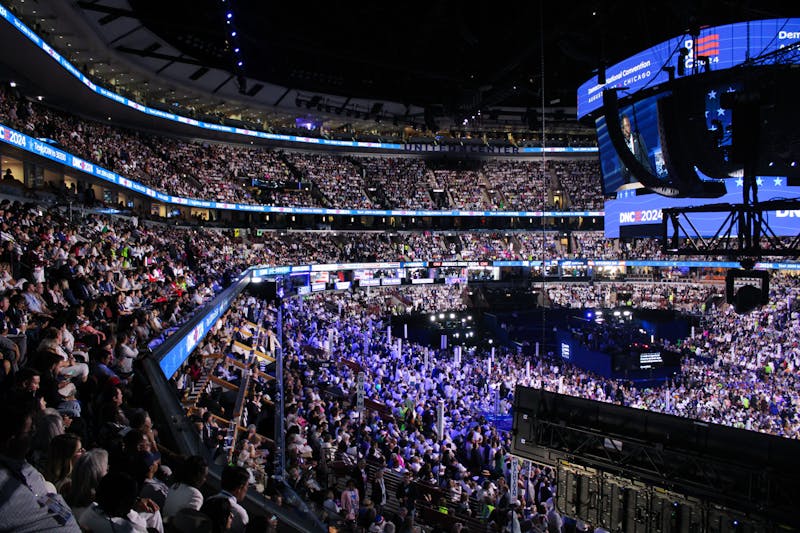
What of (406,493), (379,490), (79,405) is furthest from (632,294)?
(79,405)

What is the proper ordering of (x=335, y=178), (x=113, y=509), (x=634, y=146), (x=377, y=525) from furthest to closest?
(x=335, y=178)
(x=634, y=146)
(x=377, y=525)
(x=113, y=509)

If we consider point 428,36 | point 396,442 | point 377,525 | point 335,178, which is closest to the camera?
point 377,525

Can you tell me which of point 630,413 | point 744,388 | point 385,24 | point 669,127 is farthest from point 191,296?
point 744,388

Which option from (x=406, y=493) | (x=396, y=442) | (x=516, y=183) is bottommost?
(x=396, y=442)

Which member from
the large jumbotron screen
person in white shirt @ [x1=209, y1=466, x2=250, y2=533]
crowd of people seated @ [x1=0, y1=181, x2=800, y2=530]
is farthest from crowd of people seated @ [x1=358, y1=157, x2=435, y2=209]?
person in white shirt @ [x1=209, y1=466, x2=250, y2=533]

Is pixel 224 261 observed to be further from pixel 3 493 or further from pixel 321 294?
pixel 3 493

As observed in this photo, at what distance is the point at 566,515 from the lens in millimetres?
9898

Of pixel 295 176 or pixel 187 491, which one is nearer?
pixel 187 491

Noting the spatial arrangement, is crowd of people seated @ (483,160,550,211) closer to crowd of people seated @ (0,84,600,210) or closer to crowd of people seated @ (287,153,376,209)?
crowd of people seated @ (0,84,600,210)

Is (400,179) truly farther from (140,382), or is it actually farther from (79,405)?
(79,405)

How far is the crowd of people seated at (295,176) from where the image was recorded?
23.4m

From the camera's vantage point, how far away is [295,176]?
39375mm

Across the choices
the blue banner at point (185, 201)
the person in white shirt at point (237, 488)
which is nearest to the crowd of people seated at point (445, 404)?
the person in white shirt at point (237, 488)

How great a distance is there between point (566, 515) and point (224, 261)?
1968 cm
